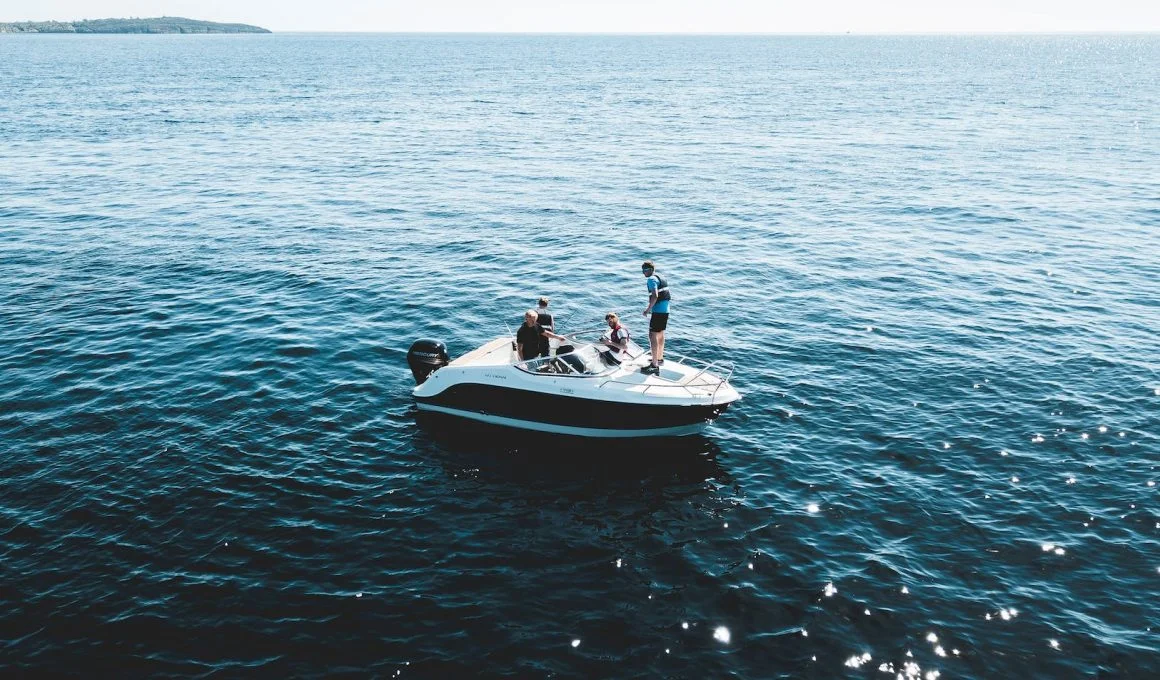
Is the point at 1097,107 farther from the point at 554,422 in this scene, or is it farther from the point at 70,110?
the point at 70,110

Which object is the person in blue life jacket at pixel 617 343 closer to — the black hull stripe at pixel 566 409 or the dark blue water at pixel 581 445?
the black hull stripe at pixel 566 409

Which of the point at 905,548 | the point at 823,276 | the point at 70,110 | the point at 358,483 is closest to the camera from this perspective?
the point at 905,548

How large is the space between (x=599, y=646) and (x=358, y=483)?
790cm

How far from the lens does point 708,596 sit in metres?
15.1

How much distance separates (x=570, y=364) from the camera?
20.5m

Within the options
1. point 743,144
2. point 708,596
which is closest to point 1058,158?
point 743,144

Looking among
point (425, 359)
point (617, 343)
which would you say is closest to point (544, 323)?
point (617, 343)

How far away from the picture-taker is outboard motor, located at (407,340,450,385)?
22.6m

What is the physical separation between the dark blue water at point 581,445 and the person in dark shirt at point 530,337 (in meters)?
2.41

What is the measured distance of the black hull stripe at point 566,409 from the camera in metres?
19.8

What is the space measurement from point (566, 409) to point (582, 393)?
2.30ft

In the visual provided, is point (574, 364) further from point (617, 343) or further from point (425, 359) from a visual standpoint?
point (425, 359)

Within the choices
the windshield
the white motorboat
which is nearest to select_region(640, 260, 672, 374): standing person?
the white motorboat

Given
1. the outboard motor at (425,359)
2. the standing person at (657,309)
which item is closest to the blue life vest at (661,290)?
the standing person at (657,309)
